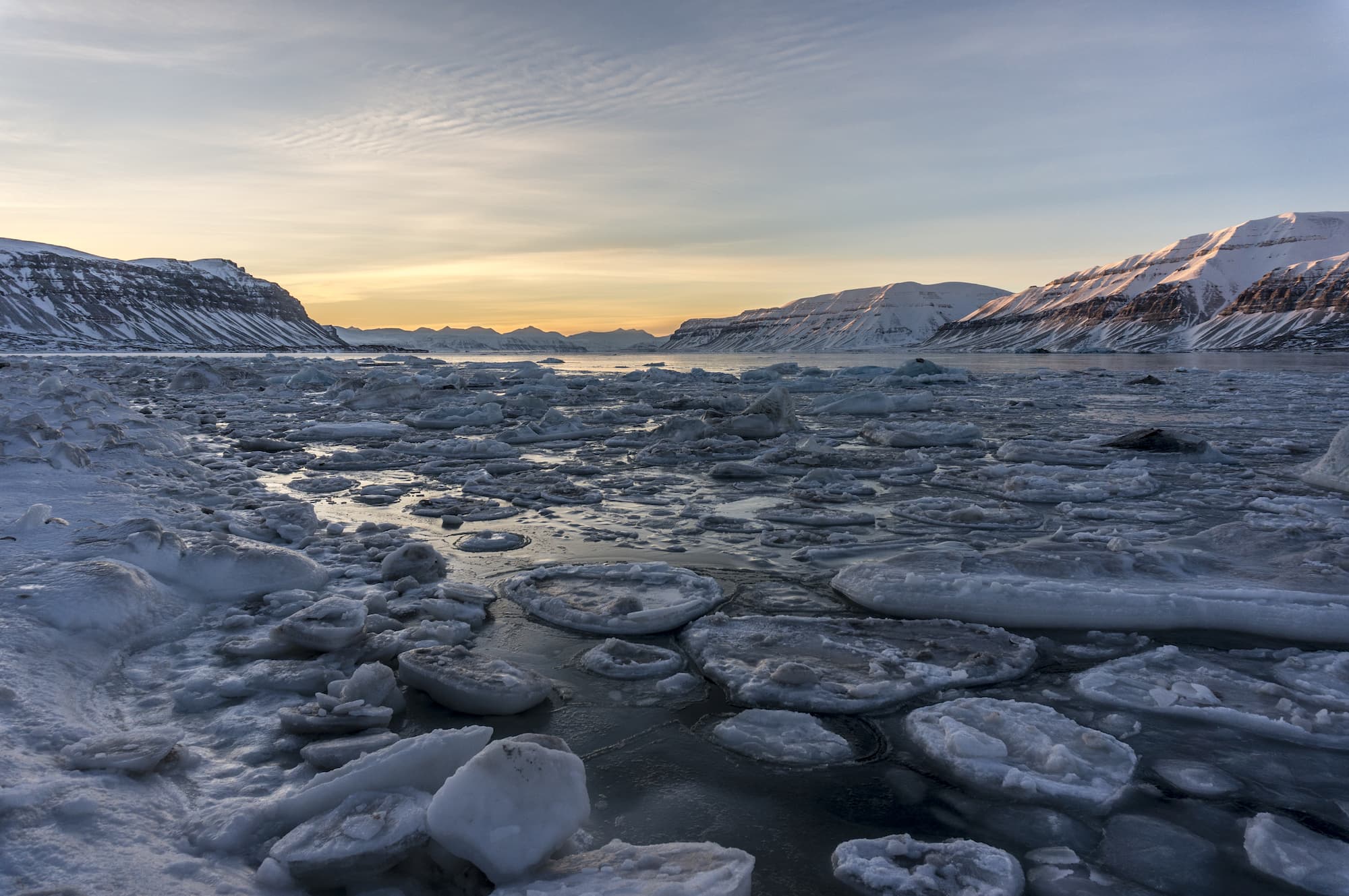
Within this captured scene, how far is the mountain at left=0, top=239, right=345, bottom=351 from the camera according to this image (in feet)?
290

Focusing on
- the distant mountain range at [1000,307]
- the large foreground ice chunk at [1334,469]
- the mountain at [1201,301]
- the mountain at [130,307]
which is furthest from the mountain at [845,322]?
the large foreground ice chunk at [1334,469]

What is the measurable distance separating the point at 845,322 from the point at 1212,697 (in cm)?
15809

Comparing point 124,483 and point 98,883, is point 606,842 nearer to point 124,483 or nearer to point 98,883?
point 98,883

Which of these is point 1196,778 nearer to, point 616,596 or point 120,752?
point 616,596

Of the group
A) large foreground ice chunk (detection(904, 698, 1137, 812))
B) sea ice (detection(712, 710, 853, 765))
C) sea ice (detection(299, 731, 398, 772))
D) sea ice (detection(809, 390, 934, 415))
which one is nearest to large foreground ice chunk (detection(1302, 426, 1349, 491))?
large foreground ice chunk (detection(904, 698, 1137, 812))

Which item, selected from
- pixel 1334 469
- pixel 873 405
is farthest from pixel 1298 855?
pixel 873 405

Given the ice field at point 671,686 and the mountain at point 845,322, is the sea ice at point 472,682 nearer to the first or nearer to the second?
the ice field at point 671,686

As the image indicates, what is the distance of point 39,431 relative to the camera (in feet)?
18.9

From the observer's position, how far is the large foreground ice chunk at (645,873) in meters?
1.42

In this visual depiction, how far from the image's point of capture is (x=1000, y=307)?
12875cm

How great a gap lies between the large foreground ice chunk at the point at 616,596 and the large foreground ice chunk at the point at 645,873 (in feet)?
4.82

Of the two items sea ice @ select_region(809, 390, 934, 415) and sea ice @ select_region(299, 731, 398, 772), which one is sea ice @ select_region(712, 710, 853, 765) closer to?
sea ice @ select_region(299, 731, 398, 772)

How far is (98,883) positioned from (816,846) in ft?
4.83

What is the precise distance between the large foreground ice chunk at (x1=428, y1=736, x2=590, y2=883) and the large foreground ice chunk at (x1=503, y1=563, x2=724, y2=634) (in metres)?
1.43
